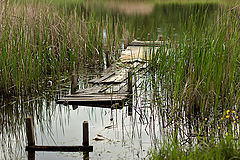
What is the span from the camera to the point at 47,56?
21.7ft

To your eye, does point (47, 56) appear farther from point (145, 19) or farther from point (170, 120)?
point (145, 19)

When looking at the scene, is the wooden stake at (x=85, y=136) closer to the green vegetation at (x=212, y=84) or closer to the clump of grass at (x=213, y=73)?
the green vegetation at (x=212, y=84)

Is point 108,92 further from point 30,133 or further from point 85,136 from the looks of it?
point 30,133

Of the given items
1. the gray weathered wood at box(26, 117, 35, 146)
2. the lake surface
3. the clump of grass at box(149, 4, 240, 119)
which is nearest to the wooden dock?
the lake surface

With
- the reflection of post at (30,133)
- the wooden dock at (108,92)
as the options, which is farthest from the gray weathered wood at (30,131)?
the wooden dock at (108,92)

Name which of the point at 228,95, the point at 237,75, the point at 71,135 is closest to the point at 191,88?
the point at 228,95

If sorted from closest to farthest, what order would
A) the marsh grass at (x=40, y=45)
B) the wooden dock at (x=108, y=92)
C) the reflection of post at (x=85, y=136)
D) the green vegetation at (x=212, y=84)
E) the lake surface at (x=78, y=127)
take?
the reflection of post at (x=85, y=136)
the lake surface at (x=78, y=127)
the green vegetation at (x=212, y=84)
the wooden dock at (x=108, y=92)
the marsh grass at (x=40, y=45)

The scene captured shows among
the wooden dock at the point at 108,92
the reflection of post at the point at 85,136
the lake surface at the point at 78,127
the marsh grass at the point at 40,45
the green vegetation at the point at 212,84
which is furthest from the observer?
the marsh grass at the point at 40,45

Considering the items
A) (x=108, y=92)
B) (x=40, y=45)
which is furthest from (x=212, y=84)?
(x=40, y=45)

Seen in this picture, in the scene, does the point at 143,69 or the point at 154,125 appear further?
the point at 143,69

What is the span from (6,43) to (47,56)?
54.3 inches

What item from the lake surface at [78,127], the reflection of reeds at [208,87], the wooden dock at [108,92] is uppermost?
the reflection of reeds at [208,87]

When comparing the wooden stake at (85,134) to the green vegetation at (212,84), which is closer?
the wooden stake at (85,134)

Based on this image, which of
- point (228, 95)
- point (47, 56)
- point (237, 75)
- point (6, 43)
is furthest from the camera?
point (47, 56)
